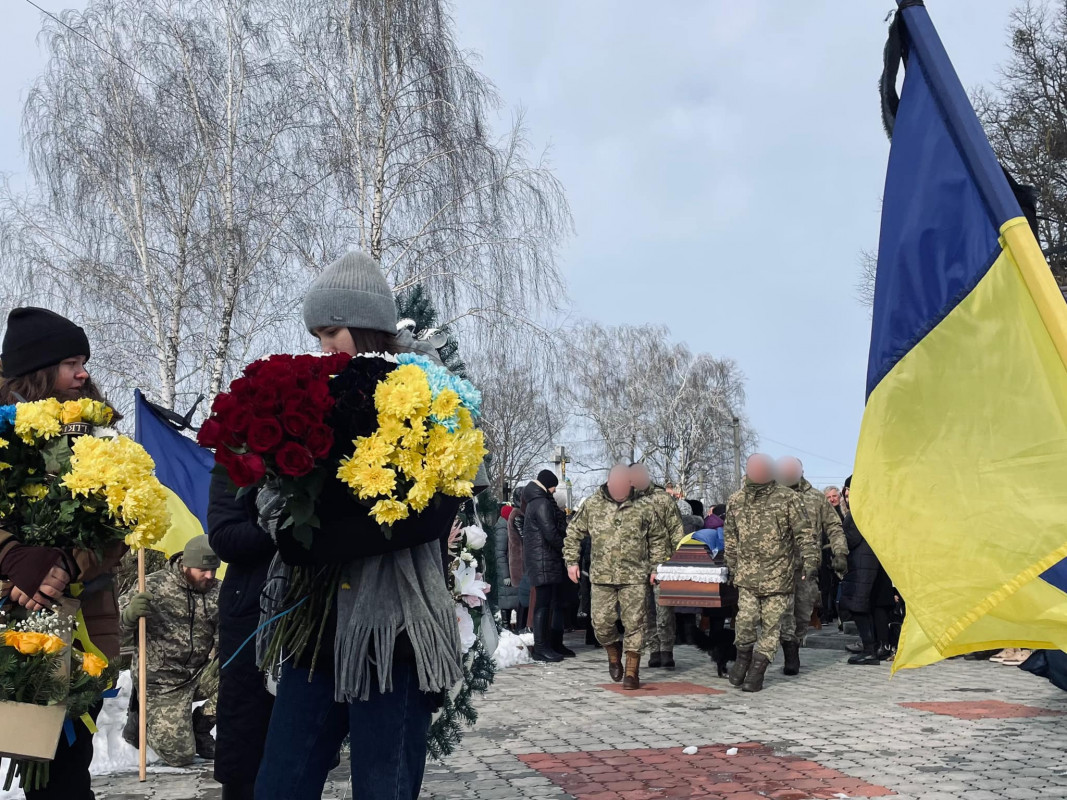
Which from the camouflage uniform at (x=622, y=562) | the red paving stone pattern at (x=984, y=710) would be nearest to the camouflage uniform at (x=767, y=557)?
the camouflage uniform at (x=622, y=562)

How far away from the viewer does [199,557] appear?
22.1 feet

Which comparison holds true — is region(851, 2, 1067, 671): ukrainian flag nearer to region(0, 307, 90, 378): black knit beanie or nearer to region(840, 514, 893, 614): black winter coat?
region(0, 307, 90, 378): black knit beanie

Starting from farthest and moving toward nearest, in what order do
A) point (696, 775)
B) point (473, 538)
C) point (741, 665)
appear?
point (741, 665), point (696, 775), point (473, 538)

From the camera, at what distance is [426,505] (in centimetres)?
306

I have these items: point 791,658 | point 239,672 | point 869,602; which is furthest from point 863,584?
point 239,672

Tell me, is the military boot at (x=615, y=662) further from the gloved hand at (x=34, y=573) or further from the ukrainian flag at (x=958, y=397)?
the gloved hand at (x=34, y=573)

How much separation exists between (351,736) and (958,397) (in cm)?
Result: 196

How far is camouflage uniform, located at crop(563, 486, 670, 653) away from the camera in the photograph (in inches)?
402

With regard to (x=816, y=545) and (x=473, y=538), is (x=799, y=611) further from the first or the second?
(x=473, y=538)

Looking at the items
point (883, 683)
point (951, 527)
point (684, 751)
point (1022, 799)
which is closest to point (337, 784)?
point (684, 751)

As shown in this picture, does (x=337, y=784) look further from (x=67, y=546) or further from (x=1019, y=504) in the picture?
(x=1019, y=504)

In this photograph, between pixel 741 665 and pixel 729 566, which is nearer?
pixel 741 665

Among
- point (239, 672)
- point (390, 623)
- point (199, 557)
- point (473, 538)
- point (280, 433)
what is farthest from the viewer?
point (199, 557)

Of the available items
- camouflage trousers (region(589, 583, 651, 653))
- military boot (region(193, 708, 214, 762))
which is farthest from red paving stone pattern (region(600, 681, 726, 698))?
military boot (region(193, 708, 214, 762))
